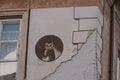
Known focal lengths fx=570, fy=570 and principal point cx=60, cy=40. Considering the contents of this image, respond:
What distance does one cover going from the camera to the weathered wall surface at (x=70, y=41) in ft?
45.9

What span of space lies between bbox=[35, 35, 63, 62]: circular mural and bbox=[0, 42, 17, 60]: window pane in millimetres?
708

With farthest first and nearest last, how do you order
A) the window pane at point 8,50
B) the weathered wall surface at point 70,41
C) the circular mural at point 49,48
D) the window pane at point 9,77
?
the window pane at point 8,50 → the window pane at point 9,77 → the circular mural at point 49,48 → the weathered wall surface at point 70,41

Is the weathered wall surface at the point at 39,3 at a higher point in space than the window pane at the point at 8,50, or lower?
higher

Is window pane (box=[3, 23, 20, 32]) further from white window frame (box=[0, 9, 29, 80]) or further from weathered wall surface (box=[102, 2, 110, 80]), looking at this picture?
weathered wall surface (box=[102, 2, 110, 80])

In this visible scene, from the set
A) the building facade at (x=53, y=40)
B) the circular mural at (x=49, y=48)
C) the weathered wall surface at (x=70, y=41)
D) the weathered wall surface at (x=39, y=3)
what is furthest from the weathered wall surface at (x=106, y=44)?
the circular mural at (x=49, y=48)

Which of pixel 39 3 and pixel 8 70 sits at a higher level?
pixel 39 3

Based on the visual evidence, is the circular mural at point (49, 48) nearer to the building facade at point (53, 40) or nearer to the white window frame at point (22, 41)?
the building facade at point (53, 40)

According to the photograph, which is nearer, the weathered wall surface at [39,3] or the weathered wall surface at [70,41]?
the weathered wall surface at [70,41]

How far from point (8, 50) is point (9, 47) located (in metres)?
0.08

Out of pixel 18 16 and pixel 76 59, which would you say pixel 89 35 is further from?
pixel 18 16

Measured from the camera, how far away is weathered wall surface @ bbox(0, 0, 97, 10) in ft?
47.9

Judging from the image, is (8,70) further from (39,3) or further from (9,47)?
(39,3)

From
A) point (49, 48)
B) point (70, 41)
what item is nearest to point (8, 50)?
point (49, 48)

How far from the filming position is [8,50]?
14.9m
